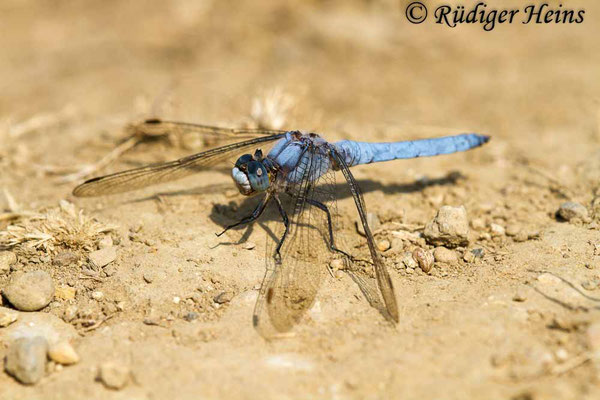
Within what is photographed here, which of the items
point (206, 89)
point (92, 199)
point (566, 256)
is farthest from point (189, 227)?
point (206, 89)

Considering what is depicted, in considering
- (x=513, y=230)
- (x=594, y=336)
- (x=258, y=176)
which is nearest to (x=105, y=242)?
(x=258, y=176)

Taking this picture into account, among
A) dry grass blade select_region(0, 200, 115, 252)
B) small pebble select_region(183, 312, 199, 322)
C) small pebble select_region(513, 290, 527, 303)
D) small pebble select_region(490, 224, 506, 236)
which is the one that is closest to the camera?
small pebble select_region(513, 290, 527, 303)

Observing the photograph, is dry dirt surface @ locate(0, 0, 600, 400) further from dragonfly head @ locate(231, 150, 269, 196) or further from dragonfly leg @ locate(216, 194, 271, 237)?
dragonfly head @ locate(231, 150, 269, 196)

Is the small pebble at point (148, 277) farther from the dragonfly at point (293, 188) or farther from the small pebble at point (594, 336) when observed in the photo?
the small pebble at point (594, 336)

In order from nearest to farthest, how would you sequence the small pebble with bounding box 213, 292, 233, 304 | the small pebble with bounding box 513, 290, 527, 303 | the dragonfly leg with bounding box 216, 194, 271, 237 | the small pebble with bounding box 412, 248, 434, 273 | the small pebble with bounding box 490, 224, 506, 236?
1. the small pebble with bounding box 513, 290, 527, 303
2. the small pebble with bounding box 213, 292, 233, 304
3. the small pebble with bounding box 412, 248, 434, 273
4. the dragonfly leg with bounding box 216, 194, 271, 237
5. the small pebble with bounding box 490, 224, 506, 236

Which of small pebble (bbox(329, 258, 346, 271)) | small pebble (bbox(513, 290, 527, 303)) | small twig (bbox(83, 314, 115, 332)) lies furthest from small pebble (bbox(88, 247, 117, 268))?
small pebble (bbox(513, 290, 527, 303))

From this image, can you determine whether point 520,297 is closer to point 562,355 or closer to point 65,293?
point 562,355
